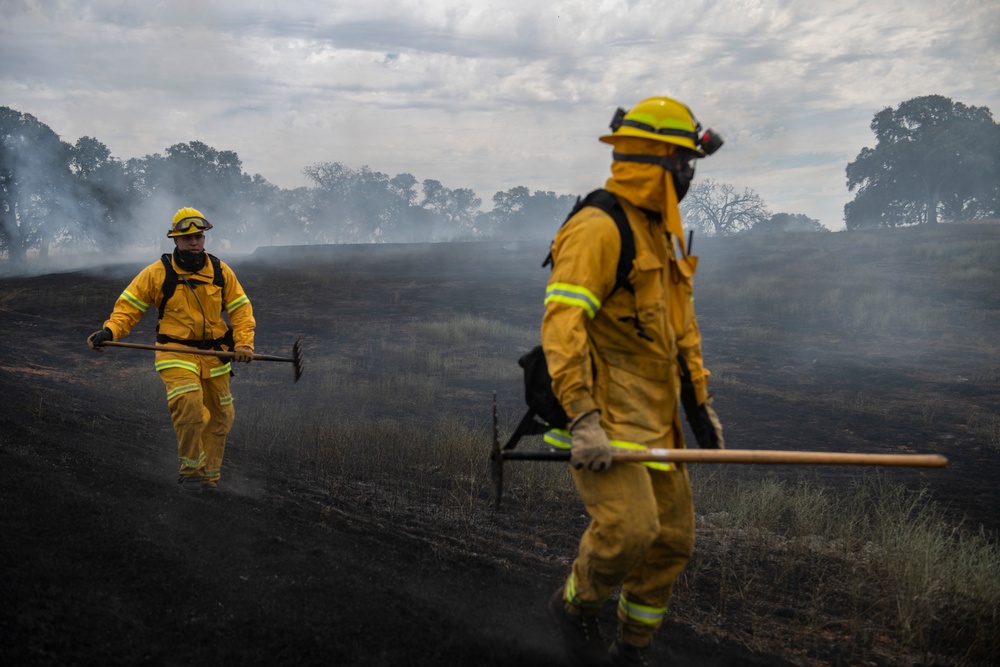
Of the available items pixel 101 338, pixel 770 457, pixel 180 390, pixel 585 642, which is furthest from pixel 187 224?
pixel 770 457

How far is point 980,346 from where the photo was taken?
14250mm

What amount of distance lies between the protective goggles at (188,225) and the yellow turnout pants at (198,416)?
1.02 metres

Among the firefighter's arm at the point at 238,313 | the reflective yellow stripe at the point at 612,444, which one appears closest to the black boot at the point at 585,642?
the reflective yellow stripe at the point at 612,444

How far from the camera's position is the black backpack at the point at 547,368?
310 centimetres

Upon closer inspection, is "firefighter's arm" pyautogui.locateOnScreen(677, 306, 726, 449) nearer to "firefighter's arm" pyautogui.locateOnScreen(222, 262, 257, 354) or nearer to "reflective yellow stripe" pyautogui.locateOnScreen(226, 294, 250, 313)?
"firefighter's arm" pyautogui.locateOnScreen(222, 262, 257, 354)

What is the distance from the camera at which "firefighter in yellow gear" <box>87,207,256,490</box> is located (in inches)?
227

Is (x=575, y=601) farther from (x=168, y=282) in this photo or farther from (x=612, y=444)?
(x=168, y=282)

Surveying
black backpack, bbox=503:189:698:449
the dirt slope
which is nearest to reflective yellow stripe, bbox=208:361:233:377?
the dirt slope

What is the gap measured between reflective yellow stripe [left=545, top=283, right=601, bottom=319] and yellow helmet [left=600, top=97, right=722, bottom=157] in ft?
2.23

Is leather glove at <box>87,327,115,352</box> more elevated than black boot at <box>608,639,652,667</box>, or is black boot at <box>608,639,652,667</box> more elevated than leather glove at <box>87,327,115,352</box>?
leather glove at <box>87,327,115,352</box>

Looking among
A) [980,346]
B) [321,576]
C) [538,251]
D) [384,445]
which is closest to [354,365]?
[384,445]

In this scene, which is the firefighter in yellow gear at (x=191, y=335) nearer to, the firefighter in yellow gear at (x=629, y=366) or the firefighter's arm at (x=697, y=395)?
the firefighter in yellow gear at (x=629, y=366)

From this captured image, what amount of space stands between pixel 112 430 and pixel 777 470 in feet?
22.1

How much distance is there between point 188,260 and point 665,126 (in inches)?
162
